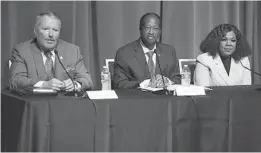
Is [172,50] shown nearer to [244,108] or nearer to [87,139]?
[244,108]

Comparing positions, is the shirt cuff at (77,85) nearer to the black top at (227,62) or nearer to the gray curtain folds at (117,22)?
the gray curtain folds at (117,22)

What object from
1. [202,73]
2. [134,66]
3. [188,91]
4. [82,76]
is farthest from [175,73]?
[188,91]

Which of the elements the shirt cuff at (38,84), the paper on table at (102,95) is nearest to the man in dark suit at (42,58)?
the shirt cuff at (38,84)

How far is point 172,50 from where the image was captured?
3.94 meters

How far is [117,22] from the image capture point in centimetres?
464

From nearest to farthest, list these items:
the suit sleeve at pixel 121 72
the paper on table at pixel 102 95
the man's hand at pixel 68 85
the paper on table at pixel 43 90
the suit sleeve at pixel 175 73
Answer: the paper on table at pixel 102 95
the paper on table at pixel 43 90
the man's hand at pixel 68 85
the suit sleeve at pixel 121 72
the suit sleeve at pixel 175 73

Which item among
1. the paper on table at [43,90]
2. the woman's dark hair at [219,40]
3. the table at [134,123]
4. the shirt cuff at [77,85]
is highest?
the woman's dark hair at [219,40]

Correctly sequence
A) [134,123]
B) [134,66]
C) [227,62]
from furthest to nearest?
1. [227,62]
2. [134,66]
3. [134,123]

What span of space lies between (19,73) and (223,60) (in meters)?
1.69

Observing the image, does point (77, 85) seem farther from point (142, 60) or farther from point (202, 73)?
point (202, 73)

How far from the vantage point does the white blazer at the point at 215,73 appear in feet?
12.3

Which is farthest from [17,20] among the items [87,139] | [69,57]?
[87,139]

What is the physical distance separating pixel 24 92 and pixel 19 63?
0.57 m

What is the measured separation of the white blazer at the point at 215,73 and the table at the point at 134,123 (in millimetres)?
764
